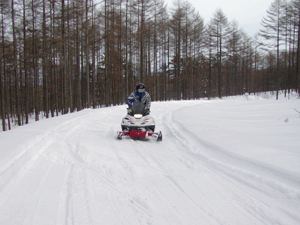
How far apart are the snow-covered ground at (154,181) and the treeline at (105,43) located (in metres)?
15.1

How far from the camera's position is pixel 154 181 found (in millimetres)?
3547

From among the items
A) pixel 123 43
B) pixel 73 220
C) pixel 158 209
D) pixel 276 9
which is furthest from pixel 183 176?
pixel 276 9

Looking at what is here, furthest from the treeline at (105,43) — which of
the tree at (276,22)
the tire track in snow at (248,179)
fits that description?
the tire track in snow at (248,179)

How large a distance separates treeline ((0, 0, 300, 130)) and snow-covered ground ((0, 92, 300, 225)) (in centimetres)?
1509

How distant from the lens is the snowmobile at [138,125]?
6.91 m

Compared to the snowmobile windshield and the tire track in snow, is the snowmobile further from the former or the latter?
the tire track in snow

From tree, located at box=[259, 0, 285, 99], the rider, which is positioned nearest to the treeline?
tree, located at box=[259, 0, 285, 99]

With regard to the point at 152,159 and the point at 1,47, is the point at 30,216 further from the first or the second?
the point at 1,47

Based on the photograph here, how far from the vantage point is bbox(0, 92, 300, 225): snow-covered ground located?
8.28ft

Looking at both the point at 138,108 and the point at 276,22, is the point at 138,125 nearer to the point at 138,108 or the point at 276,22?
the point at 138,108

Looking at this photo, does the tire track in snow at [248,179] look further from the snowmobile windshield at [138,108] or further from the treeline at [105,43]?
the treeline at [105,43]

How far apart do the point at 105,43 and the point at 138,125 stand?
756 inches

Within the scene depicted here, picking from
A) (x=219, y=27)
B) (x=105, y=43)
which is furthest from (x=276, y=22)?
(x=105, y=43)

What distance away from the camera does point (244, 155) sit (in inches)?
172
